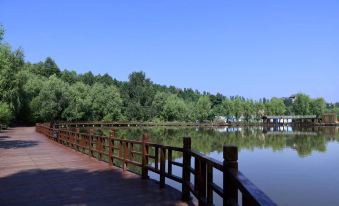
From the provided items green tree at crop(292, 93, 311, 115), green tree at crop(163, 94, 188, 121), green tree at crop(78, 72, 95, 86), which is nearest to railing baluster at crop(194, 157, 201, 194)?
green tree at crop(163, 94, 188, 121)

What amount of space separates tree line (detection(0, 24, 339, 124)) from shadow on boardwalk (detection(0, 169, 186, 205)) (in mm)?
17165

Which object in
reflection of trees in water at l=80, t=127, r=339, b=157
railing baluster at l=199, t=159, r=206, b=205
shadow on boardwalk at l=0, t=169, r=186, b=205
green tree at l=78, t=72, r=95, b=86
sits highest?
green tree at l=78, t=72, r=95, b=86

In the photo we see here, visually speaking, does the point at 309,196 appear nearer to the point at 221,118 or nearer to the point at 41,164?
the point at 41,164

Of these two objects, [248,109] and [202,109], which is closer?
[202,109]

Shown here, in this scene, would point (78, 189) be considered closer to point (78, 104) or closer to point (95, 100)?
point (78, 104)

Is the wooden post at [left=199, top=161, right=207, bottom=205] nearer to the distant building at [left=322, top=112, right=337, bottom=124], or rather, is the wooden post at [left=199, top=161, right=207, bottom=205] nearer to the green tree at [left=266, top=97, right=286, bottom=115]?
the distant building at [left=322, top=112, right=337, bottom=124]

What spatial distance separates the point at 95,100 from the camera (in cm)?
7419

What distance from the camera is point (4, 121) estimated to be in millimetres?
46875

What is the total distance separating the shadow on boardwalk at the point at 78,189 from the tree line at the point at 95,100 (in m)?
17.2

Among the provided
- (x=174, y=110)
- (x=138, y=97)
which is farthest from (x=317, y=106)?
(x=138, y=97)

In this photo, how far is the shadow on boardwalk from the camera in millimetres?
7648

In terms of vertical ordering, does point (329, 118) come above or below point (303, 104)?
below

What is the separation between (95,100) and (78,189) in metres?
66.3

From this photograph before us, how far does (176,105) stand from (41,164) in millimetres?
79604
